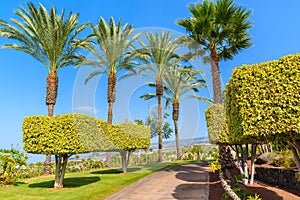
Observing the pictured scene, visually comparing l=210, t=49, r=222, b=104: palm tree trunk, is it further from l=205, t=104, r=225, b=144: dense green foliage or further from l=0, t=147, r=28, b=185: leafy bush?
l=0, t=147, r=28, b=185: leafy bush

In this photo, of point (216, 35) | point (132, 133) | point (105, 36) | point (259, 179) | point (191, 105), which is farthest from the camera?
point (191, 105)

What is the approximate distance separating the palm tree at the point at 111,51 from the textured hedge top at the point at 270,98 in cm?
1970

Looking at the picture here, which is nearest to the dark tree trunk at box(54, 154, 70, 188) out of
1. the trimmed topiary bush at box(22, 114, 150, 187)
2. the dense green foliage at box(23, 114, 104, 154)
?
the trimmed topiary bush at box(22, 114, 150, 187)

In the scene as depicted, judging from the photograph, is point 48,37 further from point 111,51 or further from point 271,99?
point 271,99

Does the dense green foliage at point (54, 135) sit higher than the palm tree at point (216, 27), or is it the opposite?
the palm tree at point (216, 27)

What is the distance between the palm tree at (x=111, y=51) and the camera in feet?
82.1

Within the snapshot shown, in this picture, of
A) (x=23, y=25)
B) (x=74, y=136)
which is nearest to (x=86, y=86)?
(x=23, y=25)

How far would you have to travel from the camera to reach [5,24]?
20031 mm

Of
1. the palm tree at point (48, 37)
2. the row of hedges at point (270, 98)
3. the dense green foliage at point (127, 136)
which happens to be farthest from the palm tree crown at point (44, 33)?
the row of hedges at point (270, 98)

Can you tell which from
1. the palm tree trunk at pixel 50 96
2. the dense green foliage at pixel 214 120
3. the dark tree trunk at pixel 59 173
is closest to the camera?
the dense green foliage at pixel 214 120

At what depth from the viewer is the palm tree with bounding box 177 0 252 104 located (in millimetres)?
15562

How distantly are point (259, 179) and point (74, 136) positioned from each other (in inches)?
367

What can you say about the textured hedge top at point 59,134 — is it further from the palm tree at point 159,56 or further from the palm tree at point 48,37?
the palm tree at point 159,56

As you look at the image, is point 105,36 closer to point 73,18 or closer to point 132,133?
point 73,18
